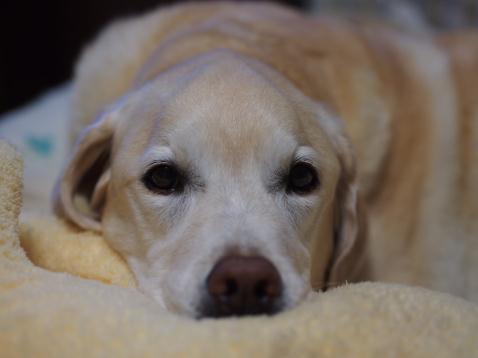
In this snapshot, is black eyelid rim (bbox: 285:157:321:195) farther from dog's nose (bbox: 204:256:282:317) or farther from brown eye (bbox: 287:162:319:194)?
dog's nose (bbox: 204:256:282:317)

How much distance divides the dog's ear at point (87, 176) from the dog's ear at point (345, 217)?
2.55 feet

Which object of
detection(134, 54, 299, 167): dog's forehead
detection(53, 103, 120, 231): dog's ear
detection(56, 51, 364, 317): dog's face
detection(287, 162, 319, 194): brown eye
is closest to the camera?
detection(56, 51, 364, 317): dog's face

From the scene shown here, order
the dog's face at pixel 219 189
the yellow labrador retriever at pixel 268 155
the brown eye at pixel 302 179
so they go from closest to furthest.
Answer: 1. the dog's face at pixel 219 189
2. the yellow labrador retriever at pixel 268 155
3. the brown eye at pixel 302 179

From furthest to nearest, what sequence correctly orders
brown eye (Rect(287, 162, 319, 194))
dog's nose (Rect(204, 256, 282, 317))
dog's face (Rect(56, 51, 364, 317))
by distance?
brown eye (Rect(287, 162, 319, 194)), dog's face (Rect(56, 51, 364, 317)), dog's nose (Rect(204, 256, 282, 317))

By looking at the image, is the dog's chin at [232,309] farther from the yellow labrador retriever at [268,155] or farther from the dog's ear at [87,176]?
the dog's ear at [87,176]

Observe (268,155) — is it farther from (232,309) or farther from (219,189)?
(232,309)

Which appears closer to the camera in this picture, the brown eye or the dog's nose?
the dog's nose

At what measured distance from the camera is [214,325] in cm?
127

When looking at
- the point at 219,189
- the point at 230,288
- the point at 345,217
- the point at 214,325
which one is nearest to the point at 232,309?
the point at 230,288

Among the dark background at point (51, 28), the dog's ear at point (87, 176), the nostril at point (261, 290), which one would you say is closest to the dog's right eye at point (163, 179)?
the dog's ear at point (87, 176)

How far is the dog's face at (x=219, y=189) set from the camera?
1521 millimetres

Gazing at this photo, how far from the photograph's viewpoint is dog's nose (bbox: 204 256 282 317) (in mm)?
1412

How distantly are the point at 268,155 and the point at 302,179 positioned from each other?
18cm

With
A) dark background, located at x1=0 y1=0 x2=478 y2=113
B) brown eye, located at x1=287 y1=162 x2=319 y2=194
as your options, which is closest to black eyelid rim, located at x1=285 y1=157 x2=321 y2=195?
brown eye, located at x1=287 y1=162 x2=319 y2=194
